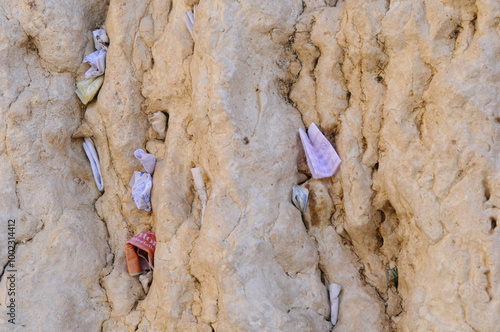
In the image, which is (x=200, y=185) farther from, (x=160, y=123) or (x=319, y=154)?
(x=319, y=154)

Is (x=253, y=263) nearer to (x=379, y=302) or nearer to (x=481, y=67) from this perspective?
(x=379, y=302)

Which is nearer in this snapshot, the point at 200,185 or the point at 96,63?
the point at 200,185

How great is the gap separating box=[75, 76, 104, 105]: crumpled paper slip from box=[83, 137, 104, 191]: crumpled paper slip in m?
0.25

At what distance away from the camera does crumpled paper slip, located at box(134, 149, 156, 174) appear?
2891mm

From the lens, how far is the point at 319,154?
2602mm

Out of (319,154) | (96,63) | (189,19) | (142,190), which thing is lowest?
(142,190)

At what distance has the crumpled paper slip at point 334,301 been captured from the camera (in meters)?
2.47

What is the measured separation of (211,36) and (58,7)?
111 centimetres

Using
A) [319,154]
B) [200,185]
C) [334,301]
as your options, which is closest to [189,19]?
[200,185]

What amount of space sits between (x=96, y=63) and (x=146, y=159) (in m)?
0.70

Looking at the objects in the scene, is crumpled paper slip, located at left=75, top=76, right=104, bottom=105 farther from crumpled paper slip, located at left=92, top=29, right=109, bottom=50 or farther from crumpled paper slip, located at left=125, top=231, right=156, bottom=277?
crumpled paper slip, located at left=125, top=231, right=156, bottom=277

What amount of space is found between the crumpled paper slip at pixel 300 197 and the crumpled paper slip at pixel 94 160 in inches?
47.9

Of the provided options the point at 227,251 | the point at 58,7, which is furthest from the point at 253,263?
the point at 58,7

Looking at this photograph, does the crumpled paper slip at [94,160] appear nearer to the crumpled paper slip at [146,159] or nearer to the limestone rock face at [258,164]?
the limestone rock face at [258,164]
